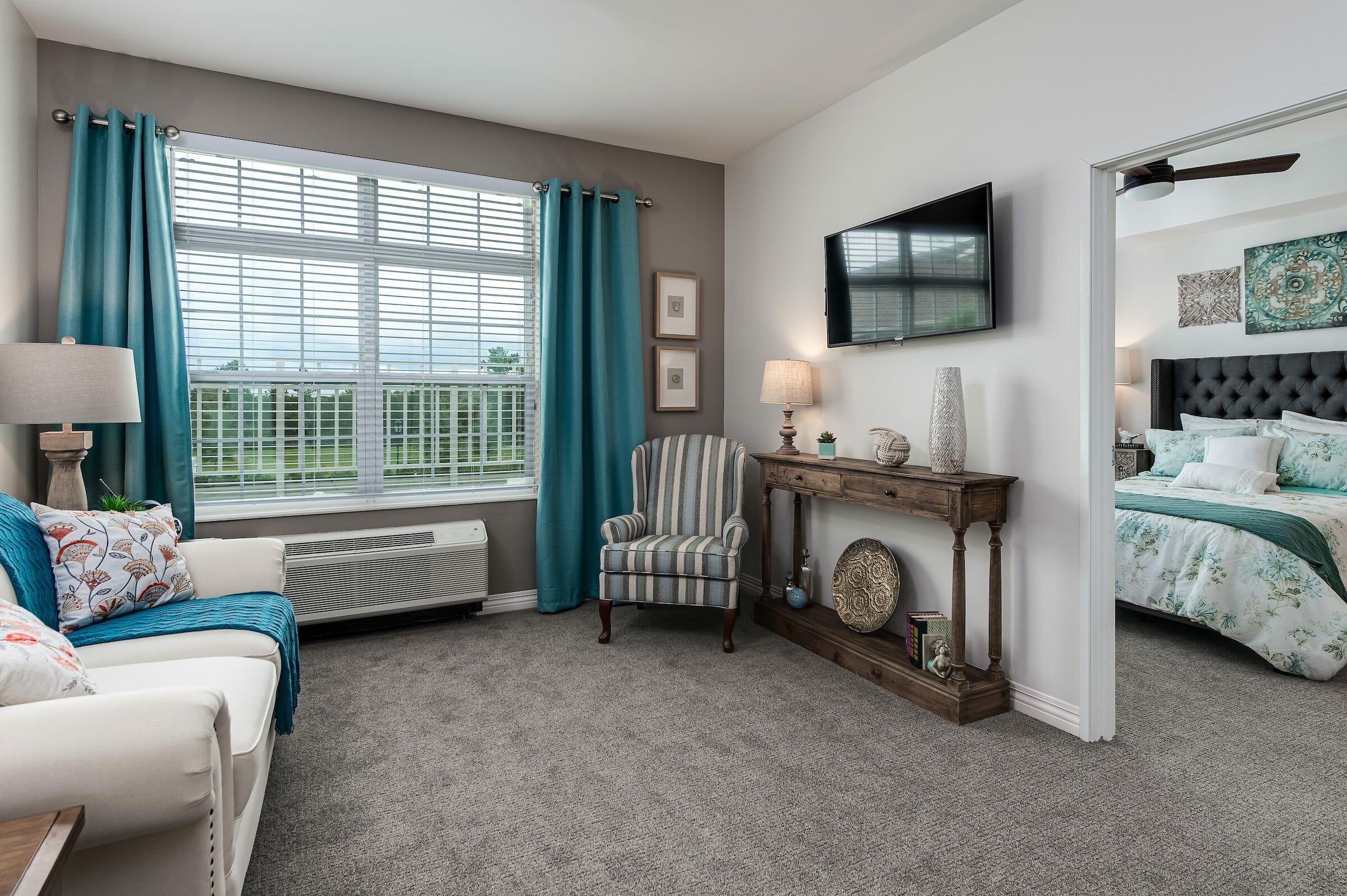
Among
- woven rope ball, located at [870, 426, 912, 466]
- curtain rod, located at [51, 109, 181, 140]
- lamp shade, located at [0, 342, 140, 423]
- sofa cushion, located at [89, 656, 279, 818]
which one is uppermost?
curtain rod, located at [51, 109, 181, 140]

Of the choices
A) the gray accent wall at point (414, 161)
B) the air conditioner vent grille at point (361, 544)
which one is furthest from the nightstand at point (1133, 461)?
the air conditioner vent grille at point (361, 544)

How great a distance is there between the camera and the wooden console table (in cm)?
254

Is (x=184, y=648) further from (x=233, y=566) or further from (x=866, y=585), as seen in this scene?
(x=866, y=585)

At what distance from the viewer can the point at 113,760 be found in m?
1.08

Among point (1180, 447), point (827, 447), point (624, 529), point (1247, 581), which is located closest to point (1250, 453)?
point (1180, 447)

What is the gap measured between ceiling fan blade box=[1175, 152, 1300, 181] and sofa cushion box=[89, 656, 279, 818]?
3991 millimetres

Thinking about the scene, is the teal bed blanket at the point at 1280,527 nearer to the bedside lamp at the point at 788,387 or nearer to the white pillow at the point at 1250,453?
the white pillow at the point at 1250,453

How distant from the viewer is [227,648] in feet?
6.37

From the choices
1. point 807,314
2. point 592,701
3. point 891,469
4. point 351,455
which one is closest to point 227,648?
point 592,701

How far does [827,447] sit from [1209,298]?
340cm

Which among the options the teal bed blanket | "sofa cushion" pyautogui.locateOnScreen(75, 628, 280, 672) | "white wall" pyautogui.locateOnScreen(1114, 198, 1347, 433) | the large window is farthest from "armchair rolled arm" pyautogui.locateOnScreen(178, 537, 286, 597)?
"white wall" pyautogui.locateOnScreen(1114, 198, 1347, 433)

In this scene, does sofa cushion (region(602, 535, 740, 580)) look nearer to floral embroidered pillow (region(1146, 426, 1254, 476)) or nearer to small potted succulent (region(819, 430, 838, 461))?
small potted succulent (region(819, 430, 838, 461))

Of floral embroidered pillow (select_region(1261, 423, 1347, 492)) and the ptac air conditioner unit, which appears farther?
floral embroidered pillow (select_region(1261, 423, 1347, 492))

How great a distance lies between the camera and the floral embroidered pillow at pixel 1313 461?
3893mm
